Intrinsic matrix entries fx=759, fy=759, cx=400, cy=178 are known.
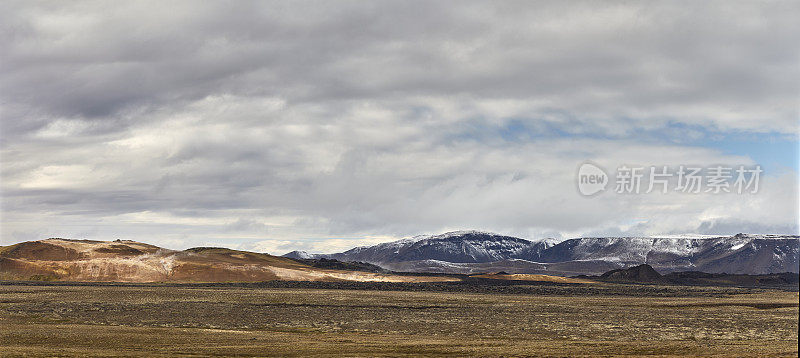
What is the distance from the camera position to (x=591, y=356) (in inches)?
1331

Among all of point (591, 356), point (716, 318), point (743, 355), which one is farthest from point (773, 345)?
point (716, 318)

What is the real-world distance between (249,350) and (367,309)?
32793 mm

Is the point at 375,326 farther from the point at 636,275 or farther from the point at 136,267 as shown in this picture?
the point at 636,275

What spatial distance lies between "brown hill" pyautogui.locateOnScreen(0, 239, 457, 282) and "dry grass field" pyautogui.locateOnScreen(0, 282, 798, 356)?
51.0 metres

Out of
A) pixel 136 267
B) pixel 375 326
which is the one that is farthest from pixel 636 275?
pixel 375 326

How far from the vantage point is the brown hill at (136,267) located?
134375 mm

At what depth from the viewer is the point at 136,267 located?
5394 inches

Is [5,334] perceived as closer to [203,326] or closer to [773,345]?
[203,326]

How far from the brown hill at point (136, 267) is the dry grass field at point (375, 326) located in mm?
50958

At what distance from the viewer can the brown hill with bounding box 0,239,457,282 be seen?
134375 mm

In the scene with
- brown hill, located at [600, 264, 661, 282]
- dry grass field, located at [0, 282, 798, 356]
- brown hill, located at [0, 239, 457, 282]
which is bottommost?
dry grass field, located at [0, 282, 798, 356]

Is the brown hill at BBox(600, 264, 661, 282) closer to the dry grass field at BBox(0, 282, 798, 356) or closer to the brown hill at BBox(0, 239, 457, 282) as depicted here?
the brown hill at BBox(0, 239, 457, 282)

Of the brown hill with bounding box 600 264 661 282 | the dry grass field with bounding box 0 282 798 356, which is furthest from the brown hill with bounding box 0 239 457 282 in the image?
the brown hill with bounding box 600 264 661 282

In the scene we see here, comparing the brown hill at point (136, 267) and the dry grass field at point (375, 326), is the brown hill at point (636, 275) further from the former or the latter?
the dry grass field at point (375, 326)
